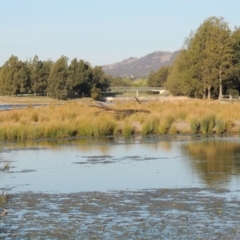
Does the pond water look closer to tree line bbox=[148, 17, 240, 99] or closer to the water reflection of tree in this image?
the water reflection of tree

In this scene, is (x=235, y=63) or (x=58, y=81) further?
(x=58, y=81)

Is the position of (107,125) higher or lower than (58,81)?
lower

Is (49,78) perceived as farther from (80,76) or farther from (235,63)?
(235,63)

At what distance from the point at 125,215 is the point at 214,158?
7847 millimetres

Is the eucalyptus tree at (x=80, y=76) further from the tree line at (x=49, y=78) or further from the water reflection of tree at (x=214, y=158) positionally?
the water reflection of tree at (x=214, y=158)

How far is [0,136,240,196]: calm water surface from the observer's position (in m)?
13.8

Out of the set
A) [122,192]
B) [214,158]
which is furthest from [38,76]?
[122,192]

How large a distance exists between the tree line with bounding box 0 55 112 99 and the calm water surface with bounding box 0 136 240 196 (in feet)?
185

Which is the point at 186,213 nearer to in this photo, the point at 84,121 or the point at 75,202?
the point at 75,202

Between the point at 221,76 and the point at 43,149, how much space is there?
136ft

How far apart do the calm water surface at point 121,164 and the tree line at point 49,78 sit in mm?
56426

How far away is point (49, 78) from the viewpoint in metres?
80.9

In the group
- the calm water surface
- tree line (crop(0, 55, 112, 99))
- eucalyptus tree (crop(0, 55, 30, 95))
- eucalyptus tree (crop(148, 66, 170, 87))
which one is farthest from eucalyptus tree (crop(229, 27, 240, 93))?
eucalyptus tree (crop(148, 66, 170, 87))

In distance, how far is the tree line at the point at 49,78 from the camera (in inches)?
3152
